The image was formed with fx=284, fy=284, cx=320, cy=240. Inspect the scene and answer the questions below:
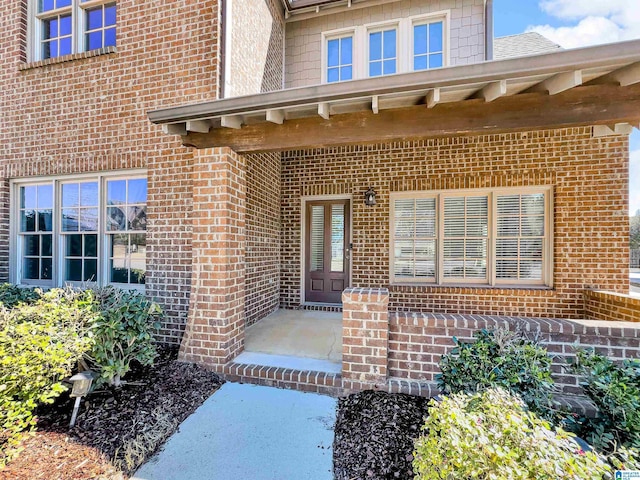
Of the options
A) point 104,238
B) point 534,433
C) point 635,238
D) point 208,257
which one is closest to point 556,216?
point 534,433

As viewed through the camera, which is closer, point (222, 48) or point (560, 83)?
point (560, 83)

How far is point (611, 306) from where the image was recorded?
4.28 m

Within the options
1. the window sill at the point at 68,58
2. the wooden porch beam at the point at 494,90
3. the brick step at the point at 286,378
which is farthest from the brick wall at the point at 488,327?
the window sill at the point at 68,58

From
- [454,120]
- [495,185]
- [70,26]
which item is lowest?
[495,185]

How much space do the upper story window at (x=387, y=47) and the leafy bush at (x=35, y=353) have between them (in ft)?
19.0

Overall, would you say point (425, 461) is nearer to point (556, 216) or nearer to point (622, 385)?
point (622, 385)

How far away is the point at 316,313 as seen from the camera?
562cm

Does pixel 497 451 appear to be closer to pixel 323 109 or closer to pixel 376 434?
pixel 376 434

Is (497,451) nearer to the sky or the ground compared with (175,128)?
nearer to the ground

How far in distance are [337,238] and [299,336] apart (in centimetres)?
233

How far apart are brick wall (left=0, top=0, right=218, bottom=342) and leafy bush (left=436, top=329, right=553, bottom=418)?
11.1ft

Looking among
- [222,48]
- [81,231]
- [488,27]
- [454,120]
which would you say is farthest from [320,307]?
[488,27]

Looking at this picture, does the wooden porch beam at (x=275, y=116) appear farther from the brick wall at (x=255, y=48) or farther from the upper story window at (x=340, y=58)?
the upper story window at (x=340, y=58)

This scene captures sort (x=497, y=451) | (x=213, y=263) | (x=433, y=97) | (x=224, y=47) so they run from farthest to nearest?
(x=224, y=47) < (x=213, y=263) < (x=433, y=97) < (x=497, y=451)
